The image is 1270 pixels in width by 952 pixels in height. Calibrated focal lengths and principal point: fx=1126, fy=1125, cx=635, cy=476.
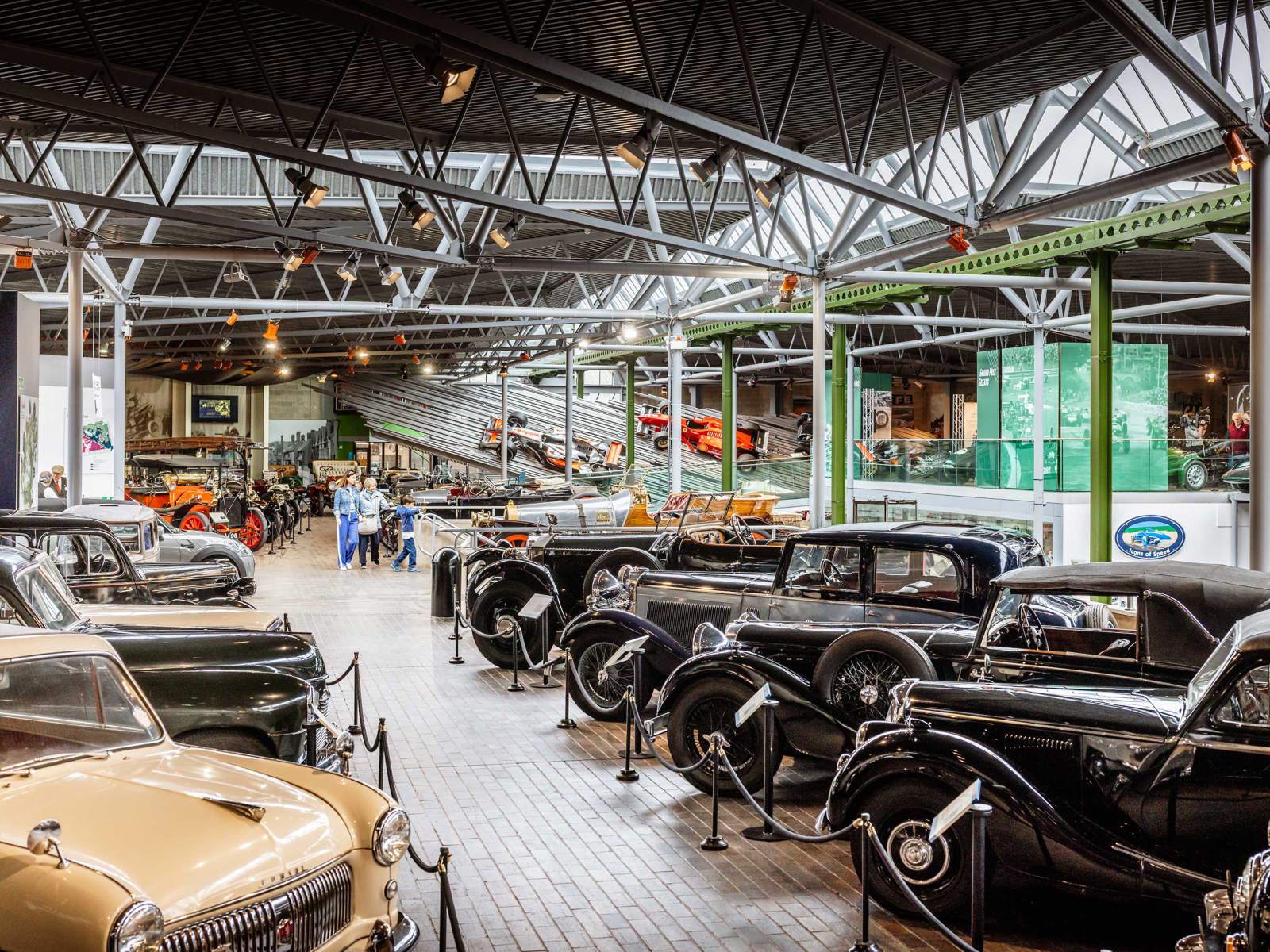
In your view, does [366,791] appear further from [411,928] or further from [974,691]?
[974,691]

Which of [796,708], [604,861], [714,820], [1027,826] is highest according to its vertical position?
[796,708]

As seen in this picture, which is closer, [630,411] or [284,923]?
[284,923]

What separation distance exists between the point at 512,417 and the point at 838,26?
38.6 m

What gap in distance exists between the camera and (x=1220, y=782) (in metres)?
4.78

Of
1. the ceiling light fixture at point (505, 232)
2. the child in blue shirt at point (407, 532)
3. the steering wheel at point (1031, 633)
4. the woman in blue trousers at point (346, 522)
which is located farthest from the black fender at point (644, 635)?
the woman in blue trousers at point (346, 522)

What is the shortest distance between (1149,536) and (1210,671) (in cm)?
1471

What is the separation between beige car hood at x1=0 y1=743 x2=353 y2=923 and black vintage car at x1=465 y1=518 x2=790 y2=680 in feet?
23.9

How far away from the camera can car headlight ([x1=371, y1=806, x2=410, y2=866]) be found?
4.25 m

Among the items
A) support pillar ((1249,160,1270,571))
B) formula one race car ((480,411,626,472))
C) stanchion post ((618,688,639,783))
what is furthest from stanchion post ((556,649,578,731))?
formula one race car ((480,411,626,472))

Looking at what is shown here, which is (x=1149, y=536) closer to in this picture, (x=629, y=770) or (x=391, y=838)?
(x=629, y=770)

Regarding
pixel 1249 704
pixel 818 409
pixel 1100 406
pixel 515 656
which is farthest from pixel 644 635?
pixel 1100 406

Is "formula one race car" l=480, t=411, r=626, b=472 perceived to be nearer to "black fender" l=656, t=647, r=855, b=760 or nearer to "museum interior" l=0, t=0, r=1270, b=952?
"museum interior" l=0, t=0, r=1270, b=952

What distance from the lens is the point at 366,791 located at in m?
4.55

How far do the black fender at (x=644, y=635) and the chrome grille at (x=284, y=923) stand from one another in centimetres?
516
